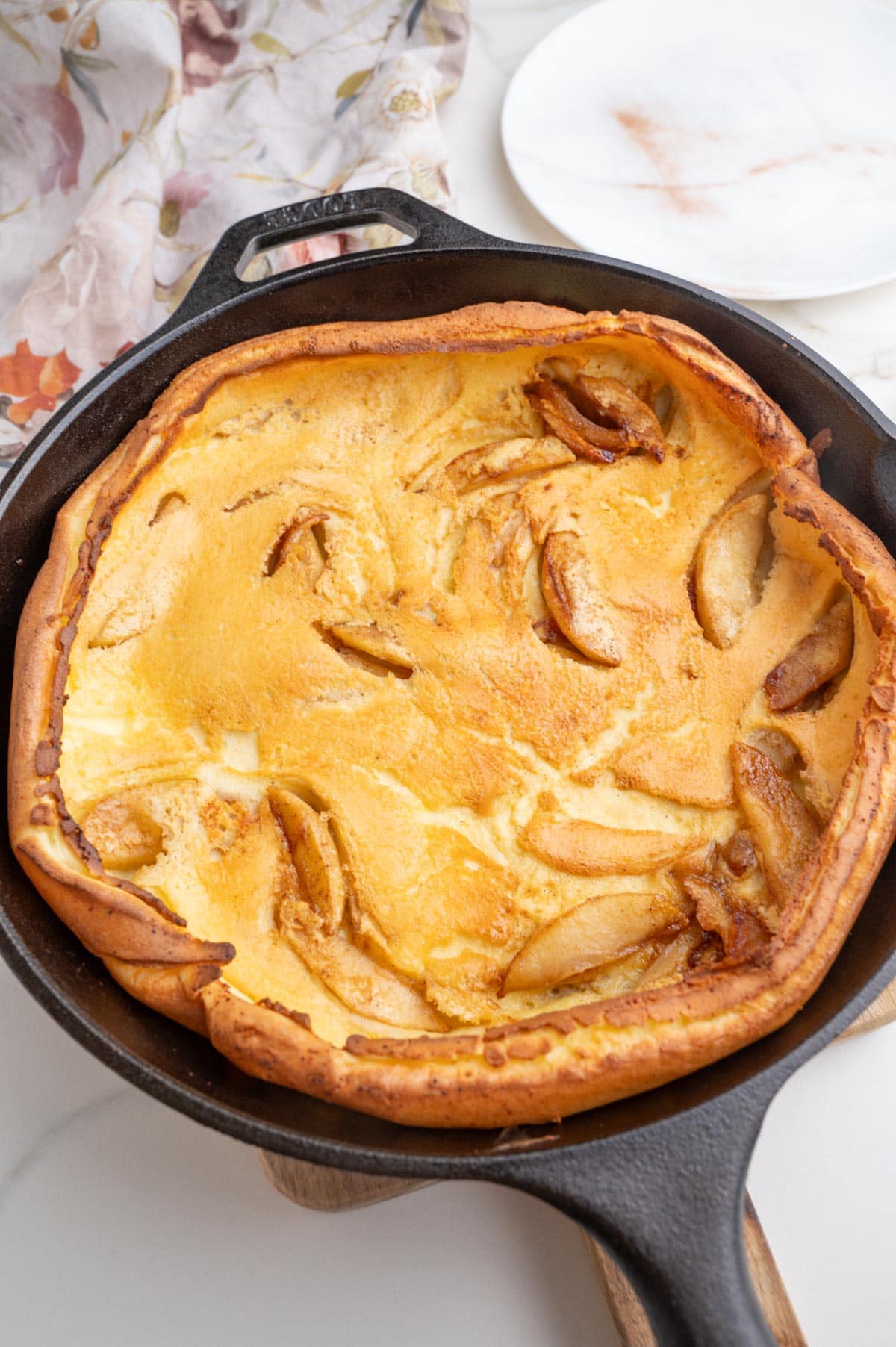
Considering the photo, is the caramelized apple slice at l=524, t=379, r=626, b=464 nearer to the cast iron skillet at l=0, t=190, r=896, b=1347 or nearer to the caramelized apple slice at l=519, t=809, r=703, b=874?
the cast iron skillet at l=0, t=190, r=896, b=1347

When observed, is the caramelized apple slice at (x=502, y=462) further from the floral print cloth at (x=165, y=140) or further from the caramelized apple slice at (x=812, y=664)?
the floral print cloth at (x=165, y=140)

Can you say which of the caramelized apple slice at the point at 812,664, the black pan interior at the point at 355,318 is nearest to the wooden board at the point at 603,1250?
the black pan interior at the point at 355,318

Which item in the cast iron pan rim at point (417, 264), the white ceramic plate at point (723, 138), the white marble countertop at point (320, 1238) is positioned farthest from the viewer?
the white ceramic plate at point (723, 138)

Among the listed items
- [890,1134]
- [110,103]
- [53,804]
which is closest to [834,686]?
[890,1134]

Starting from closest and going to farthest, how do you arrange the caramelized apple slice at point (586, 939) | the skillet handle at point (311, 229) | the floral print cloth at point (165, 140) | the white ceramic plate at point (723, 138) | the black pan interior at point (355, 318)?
the black pan interior at point (355, 318), the caramelized apple slice at point (586, 939), the skillet handle at point (311, 229), the floral print cloth at point (165, 140), the white ceramic plate at point (723, 138)

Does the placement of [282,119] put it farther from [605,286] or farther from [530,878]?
[530,878]

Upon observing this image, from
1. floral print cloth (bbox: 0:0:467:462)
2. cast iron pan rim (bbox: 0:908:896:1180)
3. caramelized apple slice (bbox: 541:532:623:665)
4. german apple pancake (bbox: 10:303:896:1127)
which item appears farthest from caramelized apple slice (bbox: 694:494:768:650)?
floral print cloth (bbox: 0:0:467:462)

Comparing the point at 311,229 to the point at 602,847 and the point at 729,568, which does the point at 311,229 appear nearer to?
the point at 729,568
